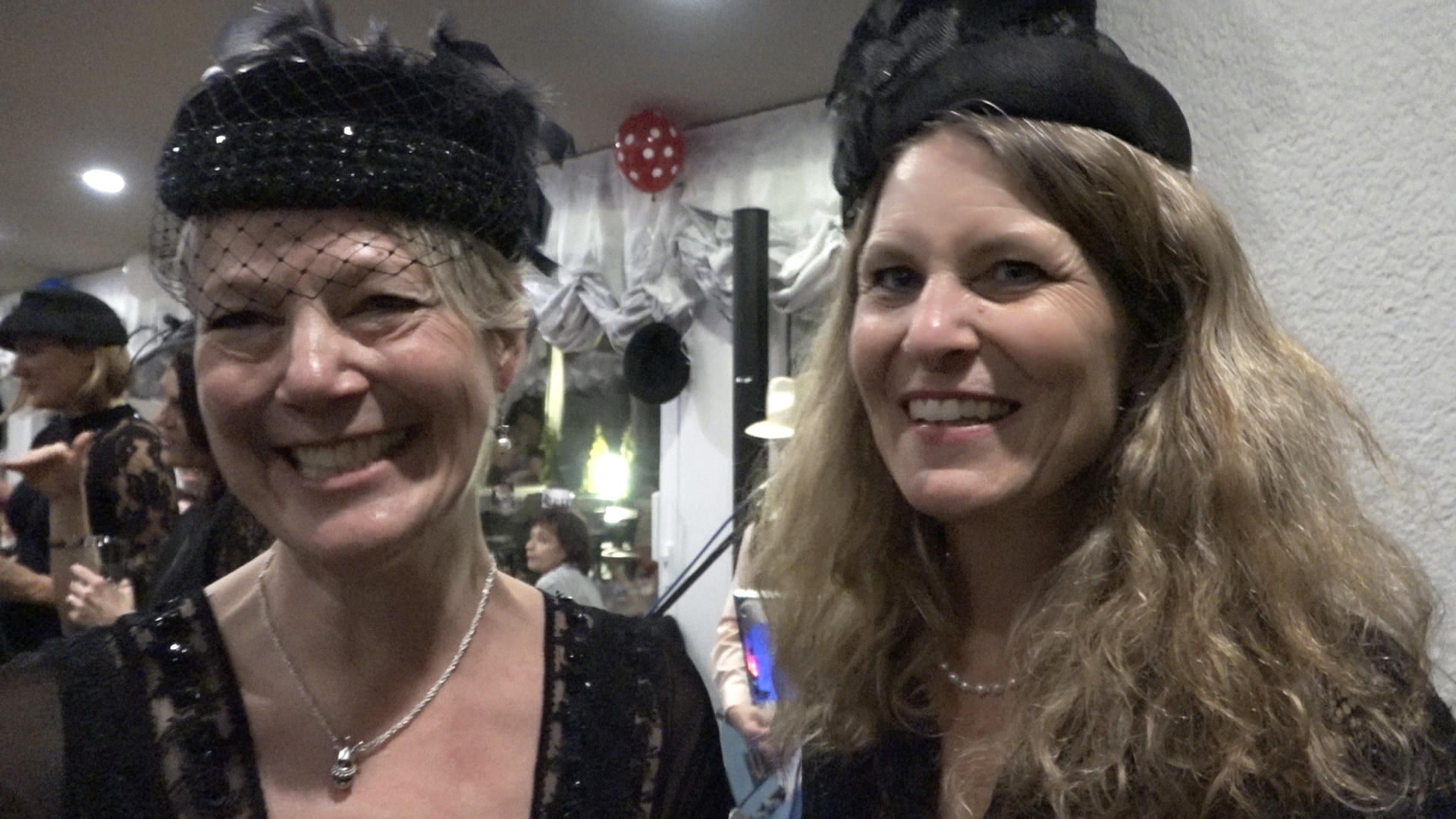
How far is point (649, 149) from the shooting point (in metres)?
3.70

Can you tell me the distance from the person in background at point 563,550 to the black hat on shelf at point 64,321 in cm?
145

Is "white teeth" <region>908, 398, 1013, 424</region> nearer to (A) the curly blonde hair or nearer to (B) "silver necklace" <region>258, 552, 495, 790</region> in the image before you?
(A) the curly blonde hair

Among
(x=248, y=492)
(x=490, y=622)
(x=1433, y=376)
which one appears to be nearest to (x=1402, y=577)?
(x=1433, y=376)

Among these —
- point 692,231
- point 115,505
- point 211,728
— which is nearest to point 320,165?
point 211,728

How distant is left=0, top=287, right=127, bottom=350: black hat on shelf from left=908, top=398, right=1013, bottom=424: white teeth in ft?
7.49

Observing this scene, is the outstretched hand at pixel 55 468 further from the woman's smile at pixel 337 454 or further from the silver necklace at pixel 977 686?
the silver necklace at pixel 977 686

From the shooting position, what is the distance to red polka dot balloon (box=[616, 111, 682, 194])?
3.69 m

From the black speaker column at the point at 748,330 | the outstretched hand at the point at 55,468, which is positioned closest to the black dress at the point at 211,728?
the outstretched hand at the point at 55,468

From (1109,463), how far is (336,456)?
69 cm

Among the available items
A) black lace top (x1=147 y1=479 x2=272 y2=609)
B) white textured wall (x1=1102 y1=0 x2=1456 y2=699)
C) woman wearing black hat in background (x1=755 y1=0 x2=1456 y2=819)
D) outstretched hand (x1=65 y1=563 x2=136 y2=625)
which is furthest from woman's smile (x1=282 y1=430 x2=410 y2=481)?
outstretched hand (x1=65 y1=563 x2=136 y2=625)

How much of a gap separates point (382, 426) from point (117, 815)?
381 millimetres

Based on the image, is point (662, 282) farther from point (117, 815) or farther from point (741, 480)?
point (117, 815)

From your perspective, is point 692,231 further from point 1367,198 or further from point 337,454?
point 337,454

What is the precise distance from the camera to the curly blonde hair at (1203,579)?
0.80 m
